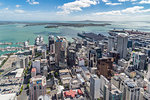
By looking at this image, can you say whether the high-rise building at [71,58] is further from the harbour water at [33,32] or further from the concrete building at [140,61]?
the harbour water at [33,32]

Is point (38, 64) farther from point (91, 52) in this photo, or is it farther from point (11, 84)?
point (91, 52)

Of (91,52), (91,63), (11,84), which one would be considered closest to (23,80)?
(11,84)

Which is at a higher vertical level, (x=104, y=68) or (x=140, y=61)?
(x=140, y=61)

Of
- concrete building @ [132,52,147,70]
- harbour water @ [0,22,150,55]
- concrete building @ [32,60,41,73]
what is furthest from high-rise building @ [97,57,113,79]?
harbour water @ [0,22,150,55]

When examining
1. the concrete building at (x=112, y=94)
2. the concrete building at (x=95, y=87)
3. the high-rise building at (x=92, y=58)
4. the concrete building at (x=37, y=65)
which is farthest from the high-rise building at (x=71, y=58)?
the concrete building at (x=112, y=94)

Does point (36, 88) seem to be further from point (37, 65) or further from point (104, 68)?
point (104, 68)

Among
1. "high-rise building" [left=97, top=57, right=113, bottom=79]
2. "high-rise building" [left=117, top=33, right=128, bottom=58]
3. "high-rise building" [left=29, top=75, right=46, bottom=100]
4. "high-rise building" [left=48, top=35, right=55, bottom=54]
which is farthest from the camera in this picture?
"high-rise building" [left=48, top=35, right=55, bottom=54]

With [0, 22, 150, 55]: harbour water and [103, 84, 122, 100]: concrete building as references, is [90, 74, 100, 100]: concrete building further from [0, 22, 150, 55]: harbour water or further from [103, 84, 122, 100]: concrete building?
[0, 22, 150, 55]: harbour water

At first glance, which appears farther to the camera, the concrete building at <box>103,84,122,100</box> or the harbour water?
Result: the harbour water

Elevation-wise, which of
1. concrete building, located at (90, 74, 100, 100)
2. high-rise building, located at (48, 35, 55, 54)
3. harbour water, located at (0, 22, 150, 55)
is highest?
harbour water, located at (0, 22, 150, 55)

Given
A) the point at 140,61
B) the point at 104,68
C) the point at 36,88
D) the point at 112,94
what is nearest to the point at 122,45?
the point at 140,61

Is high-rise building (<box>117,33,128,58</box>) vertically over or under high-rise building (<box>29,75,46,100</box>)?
over
